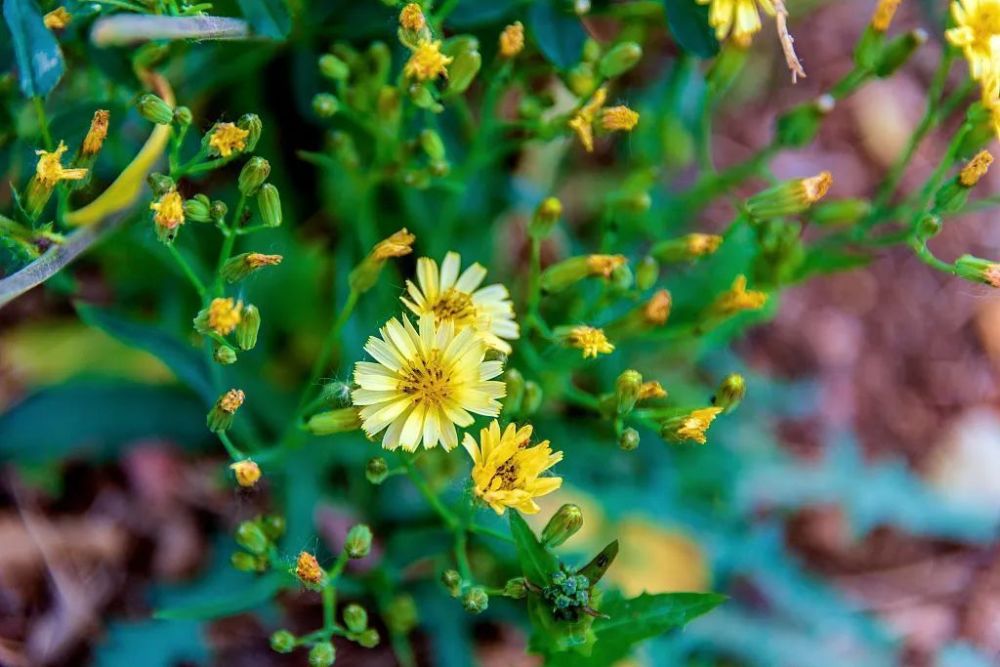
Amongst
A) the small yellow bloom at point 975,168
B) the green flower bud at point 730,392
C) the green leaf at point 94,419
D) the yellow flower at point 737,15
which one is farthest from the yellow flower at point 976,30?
the green leaf at point 94,419

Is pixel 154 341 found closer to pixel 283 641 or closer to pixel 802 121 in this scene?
pixel 283 641

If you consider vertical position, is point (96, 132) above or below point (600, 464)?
above

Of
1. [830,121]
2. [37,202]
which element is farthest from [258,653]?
[830,121]

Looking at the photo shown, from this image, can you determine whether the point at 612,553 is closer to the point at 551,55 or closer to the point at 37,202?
the point at 551,55

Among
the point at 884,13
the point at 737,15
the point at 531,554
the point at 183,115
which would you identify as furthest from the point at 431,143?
the point at 884,13

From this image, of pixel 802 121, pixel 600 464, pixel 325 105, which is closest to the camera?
pixel 325 105

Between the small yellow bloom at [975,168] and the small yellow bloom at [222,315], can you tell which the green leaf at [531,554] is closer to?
the small yellow bloom at [222,315]

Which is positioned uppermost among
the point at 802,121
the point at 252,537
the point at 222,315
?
the point at 802,121
